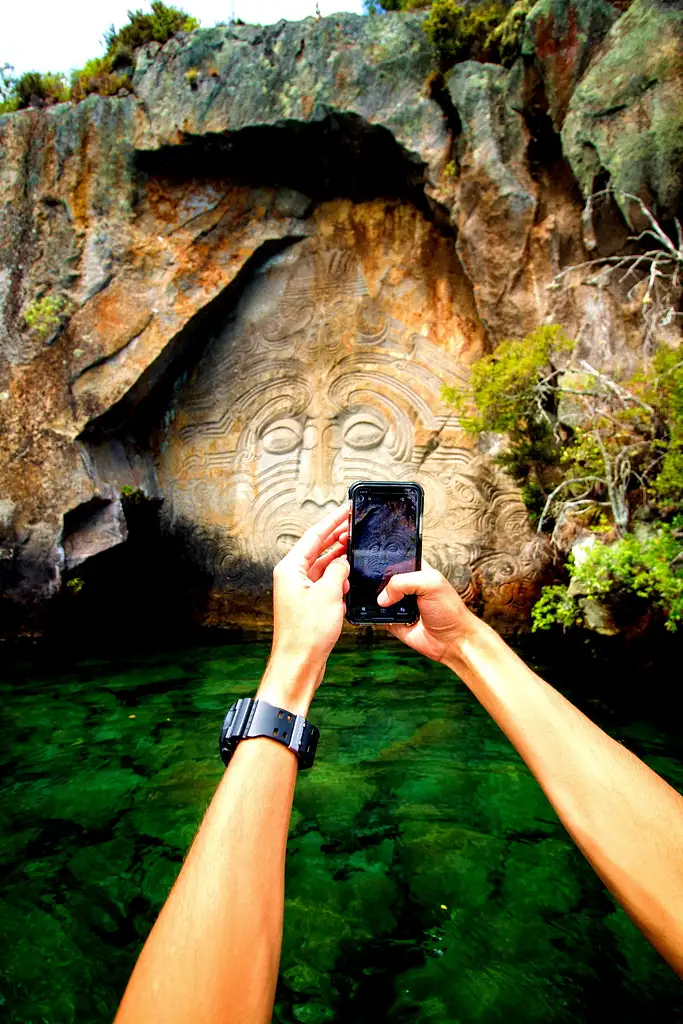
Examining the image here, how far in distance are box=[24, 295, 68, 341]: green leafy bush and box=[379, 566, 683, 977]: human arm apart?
733 cm

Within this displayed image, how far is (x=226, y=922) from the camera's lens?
79 centimetres

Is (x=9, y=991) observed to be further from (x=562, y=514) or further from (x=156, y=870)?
(x=562, y=514)

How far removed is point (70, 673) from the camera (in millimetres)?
5566

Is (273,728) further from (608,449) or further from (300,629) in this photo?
(608,449)

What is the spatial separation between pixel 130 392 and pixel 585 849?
720 cm

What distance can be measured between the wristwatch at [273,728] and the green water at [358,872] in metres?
1.35

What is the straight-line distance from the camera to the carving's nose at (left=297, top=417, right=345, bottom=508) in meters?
7.73

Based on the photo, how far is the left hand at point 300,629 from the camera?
42.6 inches

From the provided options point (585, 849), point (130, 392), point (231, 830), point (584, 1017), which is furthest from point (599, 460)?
point (130, 392)

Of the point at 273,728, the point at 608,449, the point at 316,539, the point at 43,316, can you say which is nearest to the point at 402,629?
the point at 316,539

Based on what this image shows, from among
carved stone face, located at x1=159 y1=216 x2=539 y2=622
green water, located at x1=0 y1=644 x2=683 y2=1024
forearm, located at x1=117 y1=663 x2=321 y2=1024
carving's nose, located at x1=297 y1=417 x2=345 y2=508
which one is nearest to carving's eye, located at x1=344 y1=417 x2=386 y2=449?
carved stone face, located at x1=159 y1=216 x2=539 y2=622

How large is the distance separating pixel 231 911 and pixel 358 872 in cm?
200

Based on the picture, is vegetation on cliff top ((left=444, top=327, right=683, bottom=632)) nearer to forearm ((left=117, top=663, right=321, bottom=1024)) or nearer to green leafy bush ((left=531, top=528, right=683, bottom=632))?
green leafy bush ((left=531, top=528, right=683, bottom=632))

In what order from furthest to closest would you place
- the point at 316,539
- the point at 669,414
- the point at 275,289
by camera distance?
the point at 275,289, the point at 669,414, the point at 316,539
